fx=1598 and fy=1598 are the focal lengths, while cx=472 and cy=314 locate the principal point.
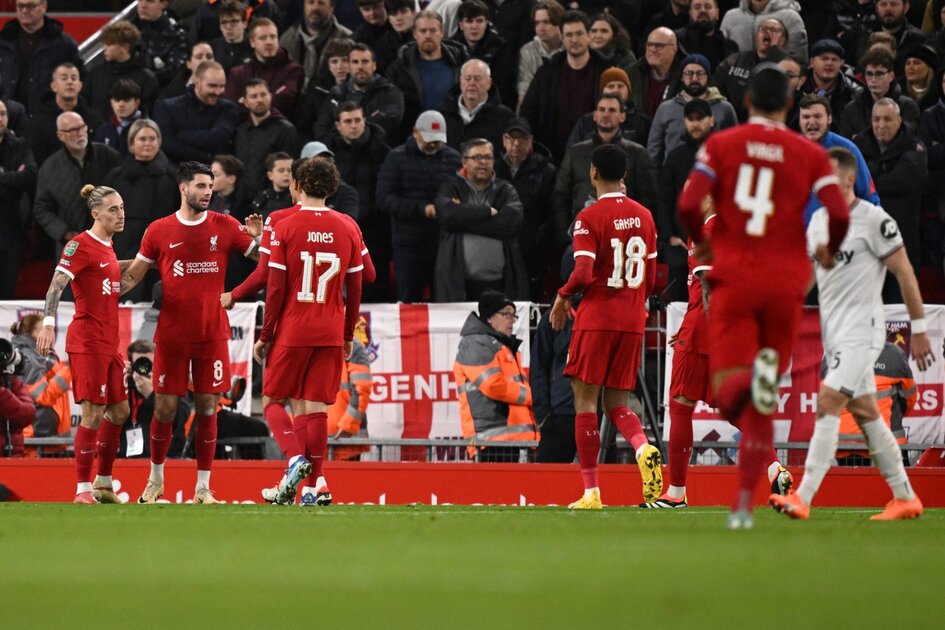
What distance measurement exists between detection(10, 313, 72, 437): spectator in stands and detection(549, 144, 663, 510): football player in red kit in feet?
20.6

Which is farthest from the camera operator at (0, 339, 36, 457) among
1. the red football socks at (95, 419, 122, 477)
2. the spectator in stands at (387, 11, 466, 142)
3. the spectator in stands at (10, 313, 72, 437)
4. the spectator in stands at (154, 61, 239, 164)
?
the spectator in stands at (387, 11, 466, 142)

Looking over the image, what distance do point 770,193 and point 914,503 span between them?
301cm

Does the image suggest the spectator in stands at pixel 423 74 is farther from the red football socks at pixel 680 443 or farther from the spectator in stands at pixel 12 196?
the red football socks at pixel 680 443

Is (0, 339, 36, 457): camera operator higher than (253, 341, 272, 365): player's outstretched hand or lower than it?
lower

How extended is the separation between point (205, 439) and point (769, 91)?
692cm

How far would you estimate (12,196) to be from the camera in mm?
18406

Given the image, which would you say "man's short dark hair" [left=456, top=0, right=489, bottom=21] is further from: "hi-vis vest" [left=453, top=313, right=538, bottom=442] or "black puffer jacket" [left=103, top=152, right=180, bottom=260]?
"hi-vis vest" [left=453, top=313, right=538, bottom=442]

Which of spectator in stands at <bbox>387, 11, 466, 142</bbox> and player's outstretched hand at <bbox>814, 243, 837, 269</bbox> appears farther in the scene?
spectator in stands at <bbox>387, 11, 466, 142</bbox>

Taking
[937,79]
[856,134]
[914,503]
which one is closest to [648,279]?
[914,503]

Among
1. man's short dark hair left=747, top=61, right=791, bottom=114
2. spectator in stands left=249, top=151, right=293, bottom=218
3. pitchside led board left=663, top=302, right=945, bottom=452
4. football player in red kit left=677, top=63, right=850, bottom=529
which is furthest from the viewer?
spectator in stands left=249, top=151, right=293, bottom=218

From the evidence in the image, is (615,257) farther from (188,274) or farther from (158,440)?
(158,440)

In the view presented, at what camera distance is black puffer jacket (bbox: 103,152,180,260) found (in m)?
17.5

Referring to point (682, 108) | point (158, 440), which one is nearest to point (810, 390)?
point (682, 108)

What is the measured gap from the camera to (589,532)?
8.70 m
